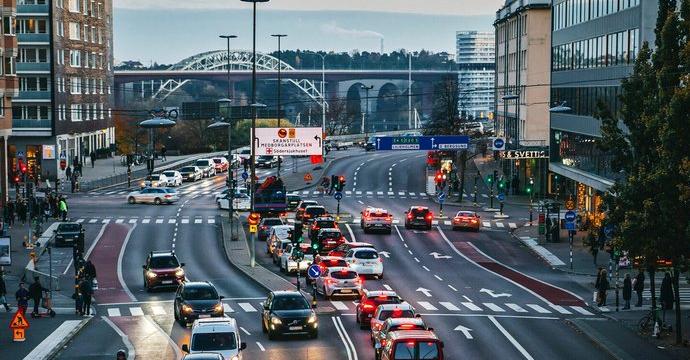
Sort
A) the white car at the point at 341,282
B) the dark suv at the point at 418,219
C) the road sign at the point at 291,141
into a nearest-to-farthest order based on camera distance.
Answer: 1. the white car at the point at 341,282
2. the road sign at the point at 291,141
3. the dark suv at the point at 418,219

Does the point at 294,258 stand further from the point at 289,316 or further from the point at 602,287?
the point at 289,316

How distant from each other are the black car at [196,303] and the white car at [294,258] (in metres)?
13.6

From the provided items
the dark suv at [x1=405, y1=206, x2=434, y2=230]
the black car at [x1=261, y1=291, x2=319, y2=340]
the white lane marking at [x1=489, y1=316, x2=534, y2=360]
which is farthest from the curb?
the dark suv at [x1=405, y1=206, x2=434, y2=230]

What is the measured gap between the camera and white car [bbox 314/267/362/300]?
49.9 metres

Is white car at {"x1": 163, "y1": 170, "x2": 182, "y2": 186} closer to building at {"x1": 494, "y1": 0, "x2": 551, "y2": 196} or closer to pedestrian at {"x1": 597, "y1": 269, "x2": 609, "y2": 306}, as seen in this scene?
building at {"x1": 494, "y1": 0, "x2": 551, "y2": 196}

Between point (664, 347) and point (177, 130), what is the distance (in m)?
142

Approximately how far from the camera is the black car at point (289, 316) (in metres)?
39.5

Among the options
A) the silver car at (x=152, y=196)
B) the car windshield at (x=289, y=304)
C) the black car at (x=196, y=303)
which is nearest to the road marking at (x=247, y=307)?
the black car at (x=196, y=303)

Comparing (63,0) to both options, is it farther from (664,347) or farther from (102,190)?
(664,347)

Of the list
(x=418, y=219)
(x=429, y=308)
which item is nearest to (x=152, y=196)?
(x=418, y=219)

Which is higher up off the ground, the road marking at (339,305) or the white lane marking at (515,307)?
the road marking at (339,305)

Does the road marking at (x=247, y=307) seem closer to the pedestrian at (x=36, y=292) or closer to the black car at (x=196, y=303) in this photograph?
the black car at (x=196, y=303)

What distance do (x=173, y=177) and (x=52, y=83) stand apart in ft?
53.3

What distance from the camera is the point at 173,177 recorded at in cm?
11262
